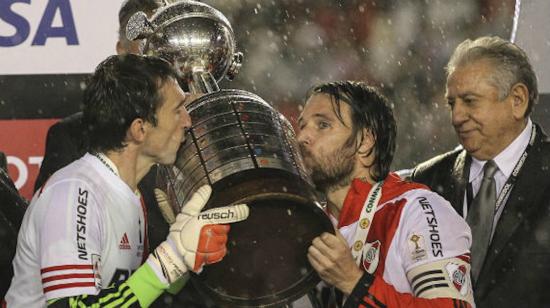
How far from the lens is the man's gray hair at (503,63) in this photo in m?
3.42

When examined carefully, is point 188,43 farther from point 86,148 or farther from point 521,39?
point 521,39

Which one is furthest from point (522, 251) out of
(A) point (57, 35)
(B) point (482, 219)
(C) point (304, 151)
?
(A) point (57, 35)

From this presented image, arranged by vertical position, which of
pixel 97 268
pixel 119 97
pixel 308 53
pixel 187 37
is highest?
pixel 308 53

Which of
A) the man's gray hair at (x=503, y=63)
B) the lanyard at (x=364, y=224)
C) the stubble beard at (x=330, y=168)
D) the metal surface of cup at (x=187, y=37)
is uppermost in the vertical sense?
the metal surface of cup at (x=187, y=37)

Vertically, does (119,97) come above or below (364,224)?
above

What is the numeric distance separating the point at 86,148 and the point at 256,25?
1800 millimetres

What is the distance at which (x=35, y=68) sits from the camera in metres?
4.28

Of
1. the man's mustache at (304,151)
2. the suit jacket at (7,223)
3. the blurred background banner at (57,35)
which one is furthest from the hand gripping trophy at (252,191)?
the blurred background banner at (57,35)

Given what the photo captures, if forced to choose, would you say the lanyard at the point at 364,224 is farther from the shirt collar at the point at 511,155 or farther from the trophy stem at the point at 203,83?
the shirt collar at the point at 511,155

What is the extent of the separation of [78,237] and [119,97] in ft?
1.21

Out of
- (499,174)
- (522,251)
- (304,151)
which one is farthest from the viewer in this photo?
(499,174)

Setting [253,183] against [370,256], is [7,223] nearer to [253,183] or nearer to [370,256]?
[253,183]

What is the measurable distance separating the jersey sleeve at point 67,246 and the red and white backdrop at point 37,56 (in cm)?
177

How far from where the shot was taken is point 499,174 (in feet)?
11.1
